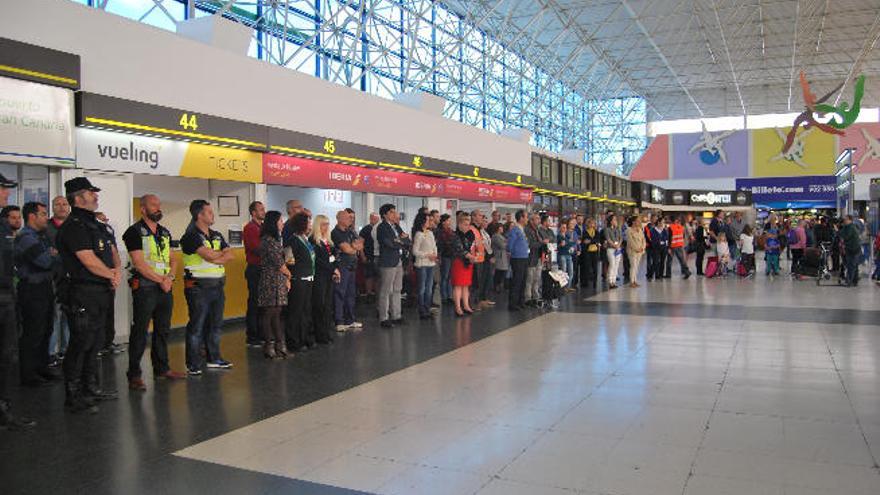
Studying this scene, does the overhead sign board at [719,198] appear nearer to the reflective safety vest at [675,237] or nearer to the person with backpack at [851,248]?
the reflective safety vest at [675,237]

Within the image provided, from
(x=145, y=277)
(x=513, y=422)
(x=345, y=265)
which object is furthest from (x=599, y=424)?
(x=345, y=265)

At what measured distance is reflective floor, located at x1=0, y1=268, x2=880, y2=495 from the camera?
3268 millimetres

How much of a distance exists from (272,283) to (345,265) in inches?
74.7

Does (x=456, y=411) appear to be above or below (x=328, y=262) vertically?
below

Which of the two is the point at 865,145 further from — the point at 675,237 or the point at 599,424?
the point at 599,424

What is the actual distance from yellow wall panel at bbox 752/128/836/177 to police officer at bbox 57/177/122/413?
101ft

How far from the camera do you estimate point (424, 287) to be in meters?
9.16

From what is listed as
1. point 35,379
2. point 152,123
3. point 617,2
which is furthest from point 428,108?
point 617,2

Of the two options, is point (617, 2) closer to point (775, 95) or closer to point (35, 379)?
point (775, 95)

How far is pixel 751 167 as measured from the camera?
30969mm

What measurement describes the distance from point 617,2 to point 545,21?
4.09 metres

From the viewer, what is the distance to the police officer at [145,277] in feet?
17.0

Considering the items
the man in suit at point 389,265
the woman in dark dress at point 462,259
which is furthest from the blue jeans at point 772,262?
the man in suit at point 389,265

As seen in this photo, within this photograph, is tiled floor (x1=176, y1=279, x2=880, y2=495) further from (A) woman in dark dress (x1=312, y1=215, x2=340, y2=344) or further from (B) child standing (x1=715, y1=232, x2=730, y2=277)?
(B) child standing (x1=715, y1=232, x2=730, y2=277)
